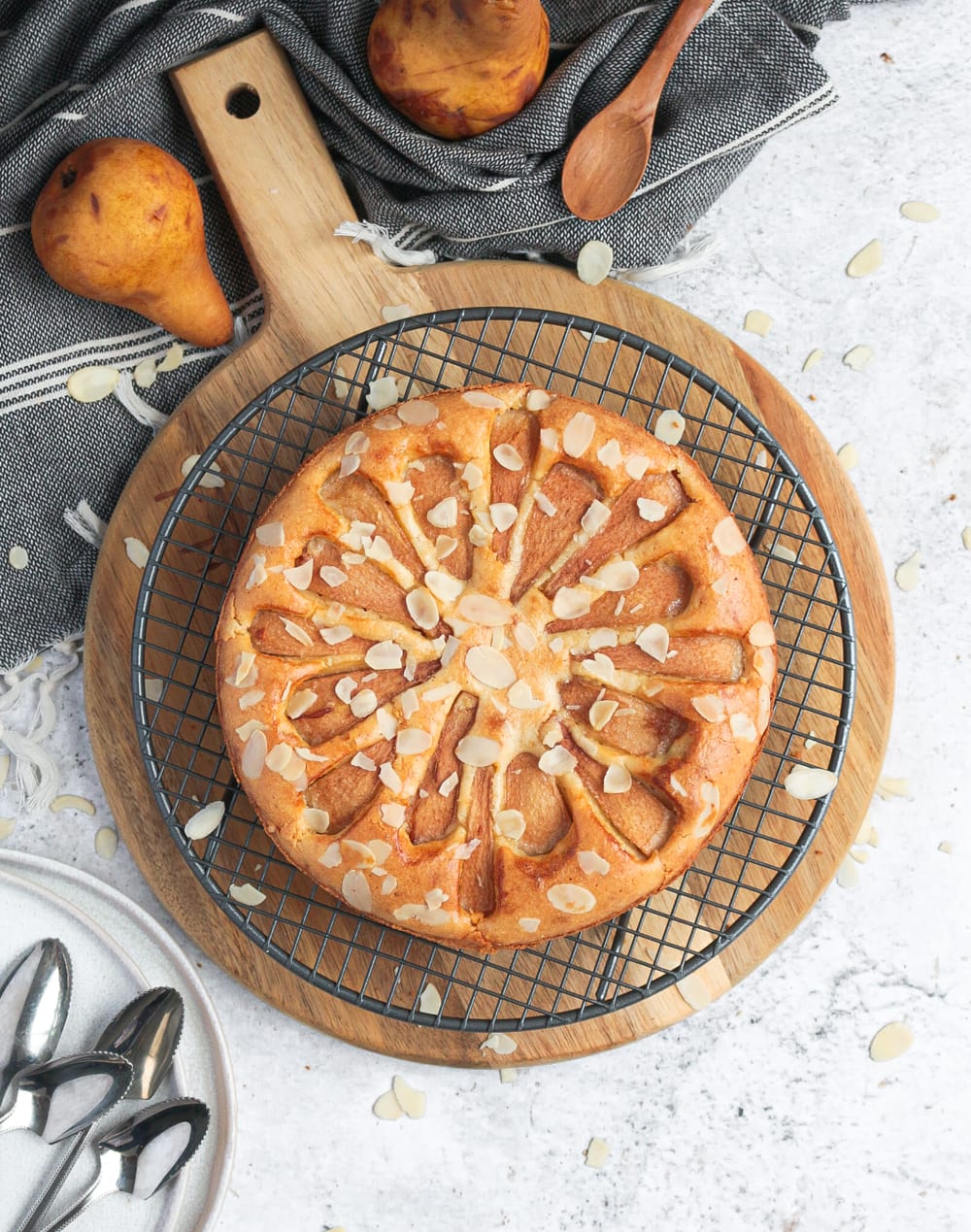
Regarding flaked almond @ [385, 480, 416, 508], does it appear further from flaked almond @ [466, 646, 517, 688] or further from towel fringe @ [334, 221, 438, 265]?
towel fringe @ [334, 221, 438, 265]

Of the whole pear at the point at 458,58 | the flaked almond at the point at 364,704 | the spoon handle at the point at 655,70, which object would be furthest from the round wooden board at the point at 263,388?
the flaked almond at the point at 364,704

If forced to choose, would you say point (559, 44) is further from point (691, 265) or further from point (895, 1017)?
point (895, 1017)

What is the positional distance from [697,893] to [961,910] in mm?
1024

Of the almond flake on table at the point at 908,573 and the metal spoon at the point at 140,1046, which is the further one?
the almond flake on table at the point at 908,573

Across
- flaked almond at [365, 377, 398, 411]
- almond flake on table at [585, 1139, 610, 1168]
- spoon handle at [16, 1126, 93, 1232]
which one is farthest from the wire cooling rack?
spoon handle at [16, 1126, 93, 1232]

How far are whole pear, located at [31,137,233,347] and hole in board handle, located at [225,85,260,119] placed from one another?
1.20 ft

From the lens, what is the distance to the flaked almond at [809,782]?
323 centimetres

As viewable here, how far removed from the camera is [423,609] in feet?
9.75

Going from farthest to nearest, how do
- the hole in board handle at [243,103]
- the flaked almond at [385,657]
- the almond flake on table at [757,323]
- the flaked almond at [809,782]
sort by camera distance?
the almond flake on table at [757,323] < the hole in board handle at [243,103] < the flaked almond at [809,782] < the flaked almond at [385,657]

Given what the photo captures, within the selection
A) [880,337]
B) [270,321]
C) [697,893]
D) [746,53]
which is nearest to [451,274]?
[270,321]

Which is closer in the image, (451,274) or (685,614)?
(685,614)

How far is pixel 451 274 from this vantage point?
3.46 meters

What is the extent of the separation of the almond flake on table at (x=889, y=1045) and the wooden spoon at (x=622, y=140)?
289 centimetres

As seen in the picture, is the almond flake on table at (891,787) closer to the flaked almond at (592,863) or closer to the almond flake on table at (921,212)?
the flaked almond at (592,863)
